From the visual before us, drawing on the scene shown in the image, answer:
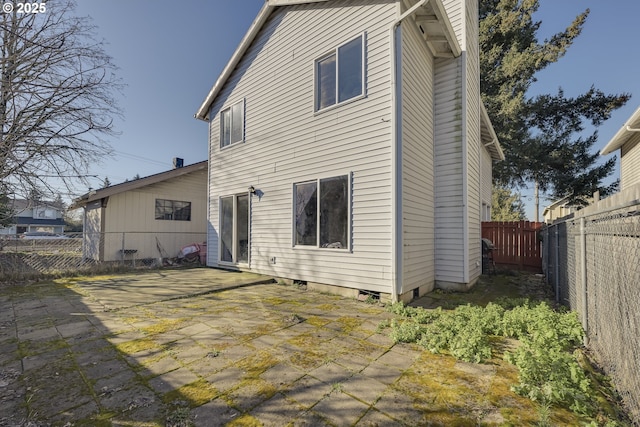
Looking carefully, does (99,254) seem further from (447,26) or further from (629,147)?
(629,147)

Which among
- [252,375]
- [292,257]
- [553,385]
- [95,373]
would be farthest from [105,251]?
[553,385]

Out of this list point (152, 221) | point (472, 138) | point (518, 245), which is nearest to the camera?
point (472, 138)

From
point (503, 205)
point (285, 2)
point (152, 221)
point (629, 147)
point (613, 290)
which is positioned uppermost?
point (285, 2)

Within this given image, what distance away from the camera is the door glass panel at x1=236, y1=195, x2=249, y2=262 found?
319 inches

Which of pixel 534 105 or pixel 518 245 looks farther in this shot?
pixel 534 105

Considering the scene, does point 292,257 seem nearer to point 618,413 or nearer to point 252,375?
point 252,375

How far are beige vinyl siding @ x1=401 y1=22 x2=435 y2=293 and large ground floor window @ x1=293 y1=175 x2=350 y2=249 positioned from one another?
1.19 meters

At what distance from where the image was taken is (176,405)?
213cm

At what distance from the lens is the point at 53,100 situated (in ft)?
22.9

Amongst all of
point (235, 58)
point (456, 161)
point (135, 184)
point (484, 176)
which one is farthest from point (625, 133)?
point (135, 184)

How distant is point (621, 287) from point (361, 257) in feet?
11.4

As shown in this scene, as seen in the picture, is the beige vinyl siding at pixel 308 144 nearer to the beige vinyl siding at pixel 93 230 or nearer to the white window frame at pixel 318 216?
the white window frame at pixel 318 216

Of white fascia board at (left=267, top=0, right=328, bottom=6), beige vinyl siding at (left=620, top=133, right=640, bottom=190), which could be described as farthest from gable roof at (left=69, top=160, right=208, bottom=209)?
beige vinyl siding at (left=620, top=133, right=640, bottom=190)

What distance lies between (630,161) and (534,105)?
5.76 metres
